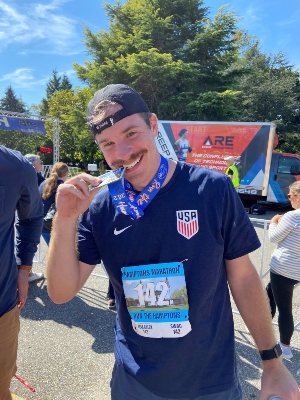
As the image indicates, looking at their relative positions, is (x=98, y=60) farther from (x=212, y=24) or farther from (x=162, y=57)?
(x=212, y=24)

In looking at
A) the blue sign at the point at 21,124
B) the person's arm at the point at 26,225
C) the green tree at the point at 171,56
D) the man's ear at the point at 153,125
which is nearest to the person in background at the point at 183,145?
the green tree at the point at 171,56

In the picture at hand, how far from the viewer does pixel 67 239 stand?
1324 mm

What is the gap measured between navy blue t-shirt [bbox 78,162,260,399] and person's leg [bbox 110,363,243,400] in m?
0.03

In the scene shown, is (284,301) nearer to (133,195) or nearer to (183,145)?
(133,195)

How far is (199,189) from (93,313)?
327 cm

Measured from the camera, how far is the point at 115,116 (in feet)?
4.32

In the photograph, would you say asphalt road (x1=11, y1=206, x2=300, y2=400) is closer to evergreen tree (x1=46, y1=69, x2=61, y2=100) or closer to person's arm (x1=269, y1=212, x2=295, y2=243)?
person's arm (x1=269, y1=212, x2=295, y2=243)

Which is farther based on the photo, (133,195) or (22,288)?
(22,288)

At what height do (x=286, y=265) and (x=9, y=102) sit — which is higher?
(x=9, y=102)

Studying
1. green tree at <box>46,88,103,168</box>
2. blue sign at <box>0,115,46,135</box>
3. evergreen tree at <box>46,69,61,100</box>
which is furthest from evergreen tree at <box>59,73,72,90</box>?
blue sign at <box>0,115,46,135</box>

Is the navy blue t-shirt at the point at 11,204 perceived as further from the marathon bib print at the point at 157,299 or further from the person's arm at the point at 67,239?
the marathon bib print at the point at 157,299

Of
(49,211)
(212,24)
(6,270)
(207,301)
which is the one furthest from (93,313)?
(212,24)

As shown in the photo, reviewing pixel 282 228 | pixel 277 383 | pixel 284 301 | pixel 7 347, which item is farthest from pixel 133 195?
pixel 284 301

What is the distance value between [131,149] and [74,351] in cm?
273
